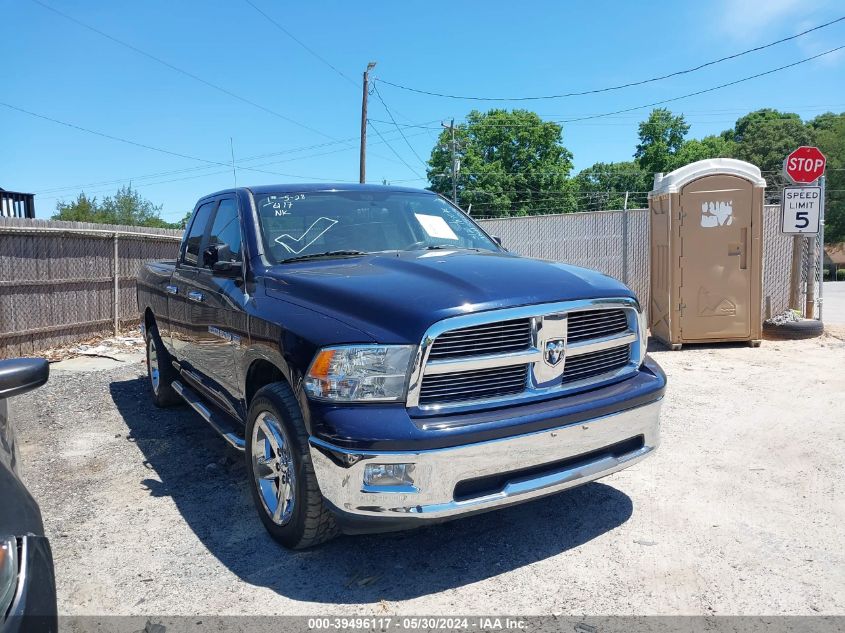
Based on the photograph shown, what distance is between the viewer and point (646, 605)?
8.86ft

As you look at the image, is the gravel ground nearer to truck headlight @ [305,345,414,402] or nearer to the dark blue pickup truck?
the dark blue pickup truck

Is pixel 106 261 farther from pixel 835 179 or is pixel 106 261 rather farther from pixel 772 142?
pixel 772 142

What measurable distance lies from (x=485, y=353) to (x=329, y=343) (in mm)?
683

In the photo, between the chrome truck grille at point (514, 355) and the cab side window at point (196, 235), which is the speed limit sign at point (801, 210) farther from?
the cab side window at point (196, 235)

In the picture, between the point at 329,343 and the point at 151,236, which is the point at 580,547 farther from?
the point at 151,236

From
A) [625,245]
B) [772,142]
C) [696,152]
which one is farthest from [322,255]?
[772,142]

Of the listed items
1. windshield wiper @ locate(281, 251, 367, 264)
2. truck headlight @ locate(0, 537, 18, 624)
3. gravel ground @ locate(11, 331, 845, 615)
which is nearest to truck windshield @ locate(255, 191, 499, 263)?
windshield wiper @ locate(281, 251, 367, 264)

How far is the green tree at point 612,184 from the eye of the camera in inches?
2372

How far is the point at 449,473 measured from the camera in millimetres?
2592

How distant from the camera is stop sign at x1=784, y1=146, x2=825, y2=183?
8.98 metres

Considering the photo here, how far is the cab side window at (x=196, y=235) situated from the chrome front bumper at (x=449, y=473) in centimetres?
266

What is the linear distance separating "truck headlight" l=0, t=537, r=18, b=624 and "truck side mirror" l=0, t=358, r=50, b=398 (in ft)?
1.33

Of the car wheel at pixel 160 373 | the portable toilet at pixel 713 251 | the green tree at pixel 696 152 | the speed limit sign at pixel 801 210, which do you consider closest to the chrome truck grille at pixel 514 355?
the car wheel at pixel 160 373

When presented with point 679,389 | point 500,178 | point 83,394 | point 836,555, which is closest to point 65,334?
point 83,394
